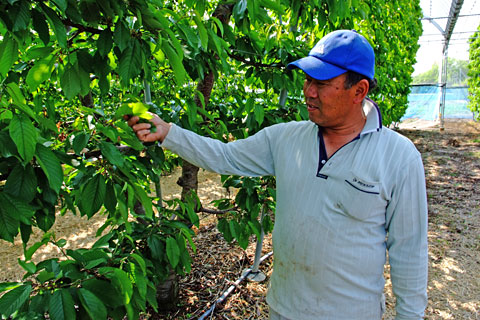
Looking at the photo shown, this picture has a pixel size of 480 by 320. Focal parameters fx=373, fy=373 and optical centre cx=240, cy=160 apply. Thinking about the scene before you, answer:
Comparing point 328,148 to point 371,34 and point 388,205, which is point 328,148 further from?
point 371,34

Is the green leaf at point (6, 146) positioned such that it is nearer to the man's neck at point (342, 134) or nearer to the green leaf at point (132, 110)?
the green leaf at point (132, 110)

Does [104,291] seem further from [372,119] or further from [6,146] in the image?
[372,119]

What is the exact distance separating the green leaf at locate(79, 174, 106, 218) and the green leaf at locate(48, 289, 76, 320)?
0.25 m

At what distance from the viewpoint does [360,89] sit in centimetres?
137

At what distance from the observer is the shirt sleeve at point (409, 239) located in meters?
1.27

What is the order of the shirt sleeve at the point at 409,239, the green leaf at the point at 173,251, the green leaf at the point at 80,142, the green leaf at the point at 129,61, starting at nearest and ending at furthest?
the green leaf at the point at 80,142 → the green leaf at the point at 129,61 → the shirt sleeve at the point at 409,239 → the green leaf at the point at 173,251

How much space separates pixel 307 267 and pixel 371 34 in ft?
12.7

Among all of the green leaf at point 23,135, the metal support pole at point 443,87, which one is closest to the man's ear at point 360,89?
the green leaf at point 23,135

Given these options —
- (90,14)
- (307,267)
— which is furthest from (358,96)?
(90,14)

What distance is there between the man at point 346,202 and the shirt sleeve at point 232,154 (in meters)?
0.08

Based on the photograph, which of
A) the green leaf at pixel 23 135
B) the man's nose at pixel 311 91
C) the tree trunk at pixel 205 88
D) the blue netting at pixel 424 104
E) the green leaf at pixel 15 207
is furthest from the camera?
the blue netting at pixel 424 104

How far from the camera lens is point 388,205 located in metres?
1.33

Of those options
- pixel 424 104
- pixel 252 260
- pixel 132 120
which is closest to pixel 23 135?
pixel 132 120

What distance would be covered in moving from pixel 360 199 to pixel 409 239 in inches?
9.0
